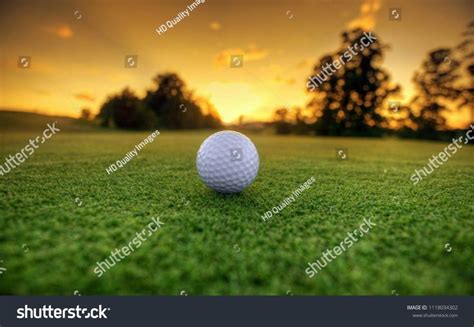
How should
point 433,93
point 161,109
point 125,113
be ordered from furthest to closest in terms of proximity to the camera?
point 161,109 → point 125,113 → point 433,93

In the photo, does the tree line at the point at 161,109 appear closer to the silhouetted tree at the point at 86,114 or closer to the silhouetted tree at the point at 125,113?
the silhouetted tree at the point at 125,113

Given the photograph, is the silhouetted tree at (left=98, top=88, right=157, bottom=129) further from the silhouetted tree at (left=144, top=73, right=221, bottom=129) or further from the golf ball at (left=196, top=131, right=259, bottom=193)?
the golf ball at (left=196, top=131, right=259, bottom=193)

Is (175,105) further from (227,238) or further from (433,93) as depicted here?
(227,238)

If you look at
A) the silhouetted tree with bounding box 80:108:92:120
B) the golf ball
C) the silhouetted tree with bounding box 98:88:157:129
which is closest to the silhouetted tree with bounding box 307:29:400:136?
the silhouetted tree with bounding box 98:88:157:129

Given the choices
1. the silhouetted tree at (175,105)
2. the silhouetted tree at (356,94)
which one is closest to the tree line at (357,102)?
the silhouetted tree at (356,94)

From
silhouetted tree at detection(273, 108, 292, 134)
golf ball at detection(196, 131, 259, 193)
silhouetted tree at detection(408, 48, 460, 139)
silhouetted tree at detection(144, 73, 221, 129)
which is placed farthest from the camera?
silhouetted tree at detection(144, 73, 221, 129)

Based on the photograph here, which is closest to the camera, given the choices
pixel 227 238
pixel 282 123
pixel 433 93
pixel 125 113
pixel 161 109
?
pixel 227 238

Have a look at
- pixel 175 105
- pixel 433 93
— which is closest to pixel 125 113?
pixel 175 105
